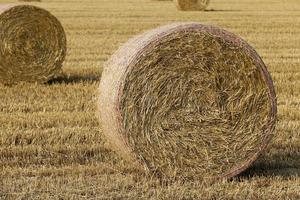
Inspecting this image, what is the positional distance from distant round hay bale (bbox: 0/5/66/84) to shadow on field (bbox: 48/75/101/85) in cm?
14

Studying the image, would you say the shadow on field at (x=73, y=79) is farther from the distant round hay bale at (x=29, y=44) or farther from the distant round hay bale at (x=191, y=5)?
the distant round hay bale at (x=191, y=5)

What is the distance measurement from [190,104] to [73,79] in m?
5.17

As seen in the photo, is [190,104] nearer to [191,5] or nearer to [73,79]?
[73,79]

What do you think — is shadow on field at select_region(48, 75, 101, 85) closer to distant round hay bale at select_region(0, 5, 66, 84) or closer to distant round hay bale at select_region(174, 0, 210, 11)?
distant round hay bale at select_region(0, 5, 66, 84)

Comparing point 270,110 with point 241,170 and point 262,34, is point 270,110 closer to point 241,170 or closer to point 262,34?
point 241,170

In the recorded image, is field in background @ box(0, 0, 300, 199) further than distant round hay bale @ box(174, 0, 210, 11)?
No

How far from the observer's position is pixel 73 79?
36.0 feet

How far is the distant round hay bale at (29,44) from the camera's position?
34.9 feet

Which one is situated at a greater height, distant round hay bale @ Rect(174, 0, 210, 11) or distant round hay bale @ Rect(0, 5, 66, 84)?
distant round hay bale @ Rect(0, 5, 66, 84)

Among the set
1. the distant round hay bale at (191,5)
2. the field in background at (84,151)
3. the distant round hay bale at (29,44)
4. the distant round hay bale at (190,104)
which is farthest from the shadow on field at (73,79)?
the distant round hay bale at (191,5)

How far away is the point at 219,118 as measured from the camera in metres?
6.00

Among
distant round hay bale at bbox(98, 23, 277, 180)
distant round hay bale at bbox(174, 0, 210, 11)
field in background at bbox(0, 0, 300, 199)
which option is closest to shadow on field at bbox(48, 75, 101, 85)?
field in background at bbox(0, 0, 300, 199)

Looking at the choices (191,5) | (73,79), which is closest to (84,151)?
(73,79)

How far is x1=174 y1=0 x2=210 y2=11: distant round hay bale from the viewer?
24.1 metres
